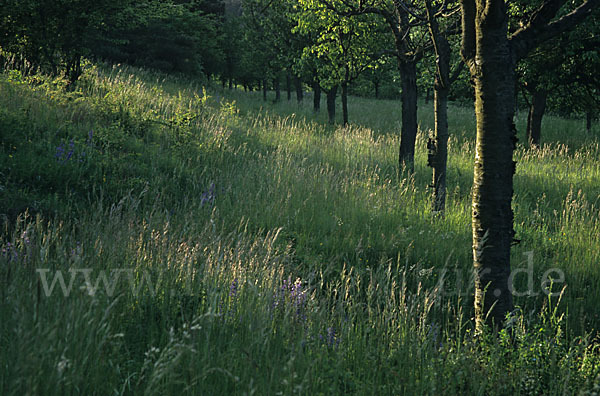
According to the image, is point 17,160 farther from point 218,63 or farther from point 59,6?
point 218,63

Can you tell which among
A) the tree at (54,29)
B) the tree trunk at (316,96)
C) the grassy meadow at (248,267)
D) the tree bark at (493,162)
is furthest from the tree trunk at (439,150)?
the tree trunk at (316,96)

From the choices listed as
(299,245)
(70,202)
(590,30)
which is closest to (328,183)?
(299,245)

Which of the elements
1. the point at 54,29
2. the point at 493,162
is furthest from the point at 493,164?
the point at 54,29

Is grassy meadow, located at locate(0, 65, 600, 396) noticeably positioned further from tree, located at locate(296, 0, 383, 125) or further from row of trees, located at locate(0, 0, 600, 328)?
tree, located at locate(296, 0, 383, 125)

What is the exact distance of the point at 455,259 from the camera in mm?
5098

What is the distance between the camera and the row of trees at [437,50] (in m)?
3.30

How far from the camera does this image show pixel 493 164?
3324 millimetres

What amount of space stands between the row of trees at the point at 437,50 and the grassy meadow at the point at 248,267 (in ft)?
2.08

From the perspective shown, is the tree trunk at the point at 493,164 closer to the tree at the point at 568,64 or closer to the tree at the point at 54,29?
the tree at the point at 568,64

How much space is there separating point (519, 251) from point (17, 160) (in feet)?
21.6

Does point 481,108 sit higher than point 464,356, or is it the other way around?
point 481,108

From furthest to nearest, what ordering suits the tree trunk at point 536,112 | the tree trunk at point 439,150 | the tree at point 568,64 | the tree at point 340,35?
the tree trunk at point 536,112 < the tree at point 568,64 < the tree at point 340,35 < the tree trunk at point 439,150

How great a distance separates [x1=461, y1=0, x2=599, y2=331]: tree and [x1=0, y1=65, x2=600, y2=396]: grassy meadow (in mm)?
351

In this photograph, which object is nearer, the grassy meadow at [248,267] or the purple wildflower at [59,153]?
the grassy meadow at [248,267]
